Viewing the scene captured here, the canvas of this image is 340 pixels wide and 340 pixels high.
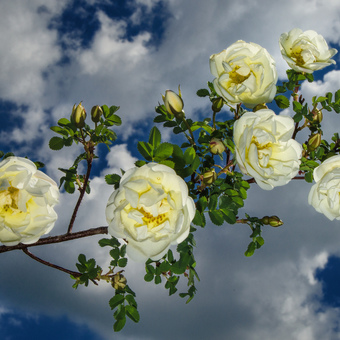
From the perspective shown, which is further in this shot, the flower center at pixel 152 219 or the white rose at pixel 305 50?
the white rose at pixel 305 50

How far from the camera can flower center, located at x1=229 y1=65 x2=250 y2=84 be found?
175 centimetres

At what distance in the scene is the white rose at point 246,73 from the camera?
1743mm

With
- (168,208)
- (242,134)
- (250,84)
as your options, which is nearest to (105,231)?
(168,208)

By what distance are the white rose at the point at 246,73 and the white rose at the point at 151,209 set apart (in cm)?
60

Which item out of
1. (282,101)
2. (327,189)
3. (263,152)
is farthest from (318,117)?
(263,152)

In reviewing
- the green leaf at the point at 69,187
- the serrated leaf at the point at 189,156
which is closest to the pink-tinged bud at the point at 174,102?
the serrated leaf at the point at 189,156

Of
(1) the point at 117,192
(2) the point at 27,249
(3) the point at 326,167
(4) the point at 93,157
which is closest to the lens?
(1) the point at 117,192

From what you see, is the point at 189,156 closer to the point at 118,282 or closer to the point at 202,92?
the point at 202,92

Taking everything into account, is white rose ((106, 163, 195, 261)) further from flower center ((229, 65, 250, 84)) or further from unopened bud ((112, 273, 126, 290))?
unopened bud ((112, 273, 126, 290))

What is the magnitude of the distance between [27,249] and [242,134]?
143 cm

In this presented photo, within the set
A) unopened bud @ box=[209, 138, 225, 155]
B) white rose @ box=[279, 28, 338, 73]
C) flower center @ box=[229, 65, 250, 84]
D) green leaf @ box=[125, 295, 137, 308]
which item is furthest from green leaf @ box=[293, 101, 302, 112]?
green leaf @ box=[125, 295, 137, 308]

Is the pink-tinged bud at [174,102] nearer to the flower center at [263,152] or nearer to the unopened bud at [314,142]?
the flower center at [263,152]

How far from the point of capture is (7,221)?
160 centimetres

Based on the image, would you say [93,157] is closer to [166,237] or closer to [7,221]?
[7,221]
